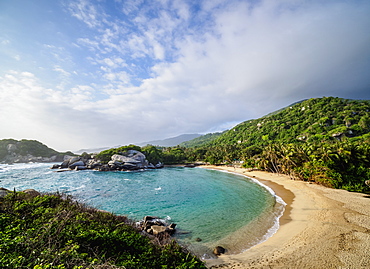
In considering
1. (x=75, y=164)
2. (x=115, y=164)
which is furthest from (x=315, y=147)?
(x=75, y=164)

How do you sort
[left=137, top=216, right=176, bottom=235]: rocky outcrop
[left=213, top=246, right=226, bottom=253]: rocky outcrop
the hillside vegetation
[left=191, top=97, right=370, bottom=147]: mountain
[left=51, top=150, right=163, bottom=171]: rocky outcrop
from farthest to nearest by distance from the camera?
1. [left=191, top=97, right=370, bottom=147]: mountain
2. [left=51, top=150, right=163, bottom=171]: rocky outcrop
3. the hillside vegetation
4. [left=137, top=216, right=176, bottom=235]: rocky outcrop
5. [left=213, top=246, right=226, bottom=253]: rocky outcrop

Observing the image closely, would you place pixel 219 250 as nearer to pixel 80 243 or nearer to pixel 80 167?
pixel 80 243

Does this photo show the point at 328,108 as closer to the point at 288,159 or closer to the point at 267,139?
the point at 267,139

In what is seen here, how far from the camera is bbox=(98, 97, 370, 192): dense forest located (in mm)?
27000

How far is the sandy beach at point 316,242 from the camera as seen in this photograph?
997 centimetres

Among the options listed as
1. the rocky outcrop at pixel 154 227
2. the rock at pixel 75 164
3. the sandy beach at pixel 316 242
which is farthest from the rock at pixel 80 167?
the sandy beach at pixel 316 242

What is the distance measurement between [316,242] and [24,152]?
166078mm

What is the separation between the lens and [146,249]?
7535 mm

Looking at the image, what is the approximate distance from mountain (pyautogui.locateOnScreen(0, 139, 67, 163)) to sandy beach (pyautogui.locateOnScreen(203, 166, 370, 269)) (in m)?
155

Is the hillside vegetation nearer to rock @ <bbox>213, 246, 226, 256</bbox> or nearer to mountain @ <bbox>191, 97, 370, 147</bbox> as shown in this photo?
mountain @ <bbox>191, 97, 370, 147</bbox>

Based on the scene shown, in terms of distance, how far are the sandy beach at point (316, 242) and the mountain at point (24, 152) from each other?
15475 centimetres

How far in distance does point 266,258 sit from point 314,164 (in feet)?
93.6

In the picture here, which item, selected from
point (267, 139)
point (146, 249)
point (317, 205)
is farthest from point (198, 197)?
point (267, 139)

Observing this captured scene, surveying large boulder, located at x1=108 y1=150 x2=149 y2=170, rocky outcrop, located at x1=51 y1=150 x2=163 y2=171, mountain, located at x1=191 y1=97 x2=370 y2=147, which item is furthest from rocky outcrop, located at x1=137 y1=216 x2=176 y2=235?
mountain, located at x1=191 y1=97 x2=370 y2=147
